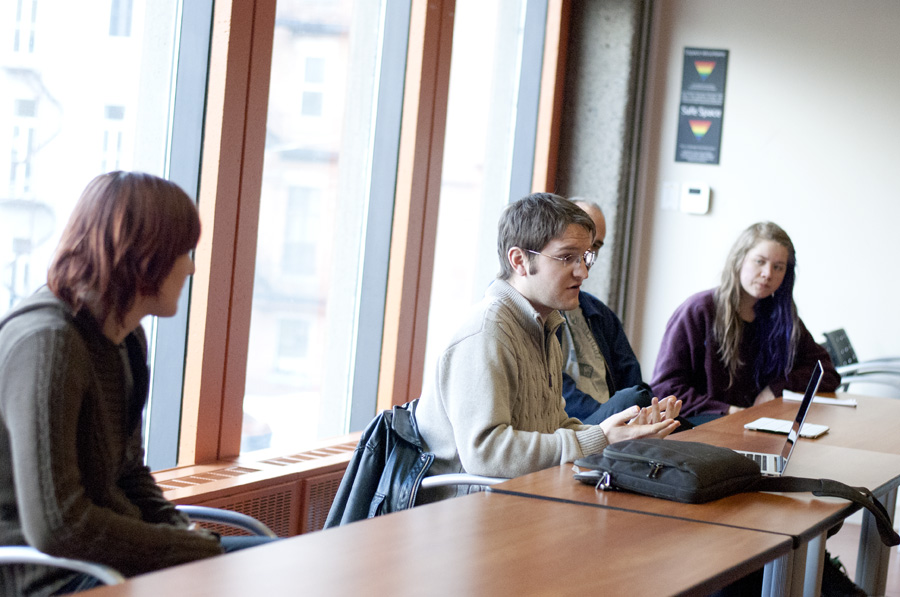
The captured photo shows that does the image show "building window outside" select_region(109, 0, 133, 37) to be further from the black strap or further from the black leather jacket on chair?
the black strap

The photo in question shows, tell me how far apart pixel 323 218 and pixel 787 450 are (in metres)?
2.02

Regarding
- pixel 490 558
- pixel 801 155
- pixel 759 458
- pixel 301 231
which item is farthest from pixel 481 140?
pixel 490 558

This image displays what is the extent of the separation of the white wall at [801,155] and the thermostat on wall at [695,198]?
0.13ft

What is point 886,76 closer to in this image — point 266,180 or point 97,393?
point 266,180

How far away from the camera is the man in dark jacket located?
3.09 m

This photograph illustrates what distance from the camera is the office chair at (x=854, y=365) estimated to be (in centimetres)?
476

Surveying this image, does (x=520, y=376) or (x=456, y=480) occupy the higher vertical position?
(x=520, y=376)

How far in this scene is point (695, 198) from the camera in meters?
5.52

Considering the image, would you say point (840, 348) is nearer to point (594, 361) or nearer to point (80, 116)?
point (594, 361)

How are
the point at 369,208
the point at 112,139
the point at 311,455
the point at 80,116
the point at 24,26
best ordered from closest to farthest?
the point at 24,26 < the point at 80,116 < the point at 112,139 < the point at 311,455 < the point at 369,208

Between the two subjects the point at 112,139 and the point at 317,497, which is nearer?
the point at 112,139

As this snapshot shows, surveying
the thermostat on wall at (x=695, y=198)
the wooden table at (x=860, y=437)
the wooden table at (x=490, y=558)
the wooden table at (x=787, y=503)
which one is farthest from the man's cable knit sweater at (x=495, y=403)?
the thermostat on wall at (x=695, y=198)

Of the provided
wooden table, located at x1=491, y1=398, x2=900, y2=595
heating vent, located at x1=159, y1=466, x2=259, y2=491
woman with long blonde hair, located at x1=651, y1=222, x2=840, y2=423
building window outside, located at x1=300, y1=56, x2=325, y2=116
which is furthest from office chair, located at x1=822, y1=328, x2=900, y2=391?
heating vent, located at x1=159, y1=466, x2=259, y2=491

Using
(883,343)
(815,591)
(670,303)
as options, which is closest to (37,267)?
(815,591)
